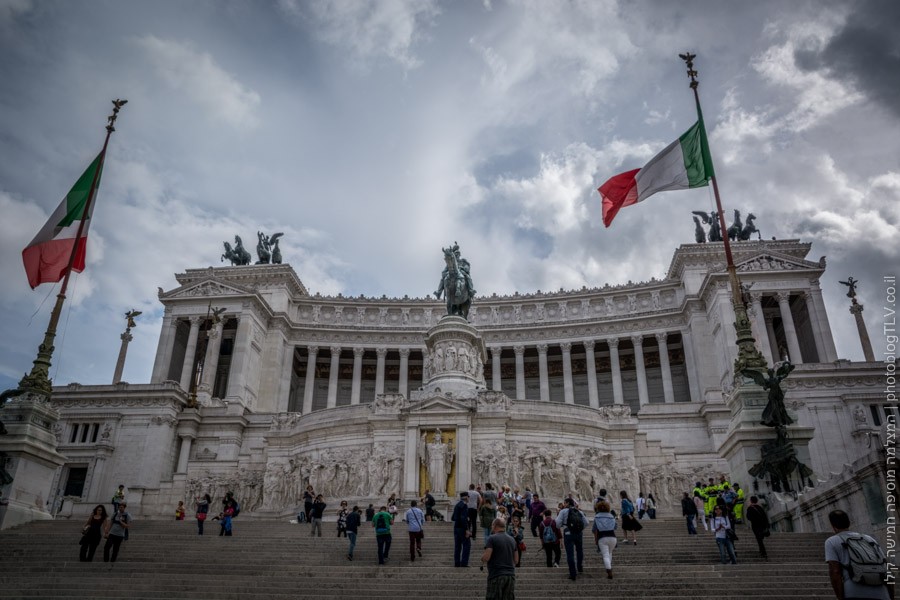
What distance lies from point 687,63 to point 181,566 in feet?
83.6

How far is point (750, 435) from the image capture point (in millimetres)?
20172

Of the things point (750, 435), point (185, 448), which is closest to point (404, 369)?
point (185, 448)

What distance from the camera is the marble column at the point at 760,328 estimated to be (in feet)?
192

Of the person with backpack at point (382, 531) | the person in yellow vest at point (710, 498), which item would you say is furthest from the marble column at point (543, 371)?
the person with backpack at point (382, 531)

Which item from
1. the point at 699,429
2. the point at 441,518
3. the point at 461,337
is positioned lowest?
the point at 441,518

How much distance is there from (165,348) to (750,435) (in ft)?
189

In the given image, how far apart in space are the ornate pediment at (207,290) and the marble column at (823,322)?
171 ft

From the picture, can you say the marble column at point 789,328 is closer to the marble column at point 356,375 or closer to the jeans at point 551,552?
the marble column at point 356,375

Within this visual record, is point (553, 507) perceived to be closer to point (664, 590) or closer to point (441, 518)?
point (441, 518)

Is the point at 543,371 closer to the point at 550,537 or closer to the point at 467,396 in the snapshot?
the point at 467,396

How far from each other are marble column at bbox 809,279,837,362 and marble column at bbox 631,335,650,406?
15.6m

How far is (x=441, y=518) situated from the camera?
25328 millimetres

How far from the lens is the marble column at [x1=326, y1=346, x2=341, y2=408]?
6838cm

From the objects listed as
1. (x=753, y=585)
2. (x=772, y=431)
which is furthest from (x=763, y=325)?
(x=753, y=585)
